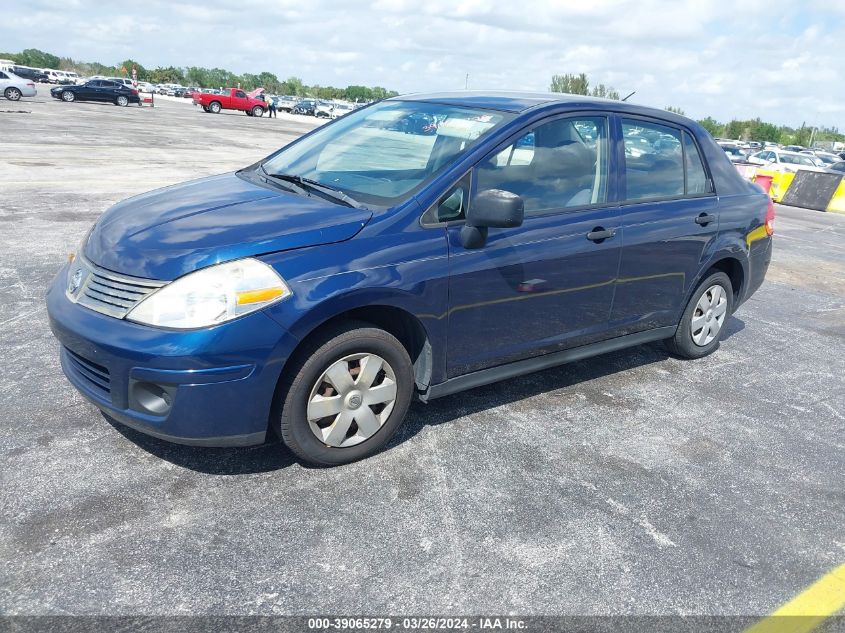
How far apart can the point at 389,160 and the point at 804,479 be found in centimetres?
280

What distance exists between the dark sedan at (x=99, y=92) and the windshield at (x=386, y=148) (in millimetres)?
40527

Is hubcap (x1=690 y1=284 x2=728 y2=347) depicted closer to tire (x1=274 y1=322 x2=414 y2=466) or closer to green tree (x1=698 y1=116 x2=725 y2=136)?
tire (x1=274 y1=322 x2=414 y2=466)

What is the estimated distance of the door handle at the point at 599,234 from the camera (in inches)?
165

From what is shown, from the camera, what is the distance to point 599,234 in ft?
13.8

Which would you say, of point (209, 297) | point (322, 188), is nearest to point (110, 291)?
point (209, 297)

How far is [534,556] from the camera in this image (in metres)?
2.94

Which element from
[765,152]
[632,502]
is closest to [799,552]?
[632,502]

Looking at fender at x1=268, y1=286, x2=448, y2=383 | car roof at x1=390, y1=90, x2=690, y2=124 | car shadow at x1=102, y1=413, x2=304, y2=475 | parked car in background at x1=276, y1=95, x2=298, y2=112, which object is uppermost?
parked car in background at x1=276, y1=95, x2=298, y2=112

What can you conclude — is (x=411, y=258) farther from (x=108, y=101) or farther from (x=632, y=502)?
(x=108, y=101)

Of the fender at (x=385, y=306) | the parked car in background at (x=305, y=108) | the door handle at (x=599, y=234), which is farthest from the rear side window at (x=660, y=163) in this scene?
the parked car in background at (x=305, y=108)

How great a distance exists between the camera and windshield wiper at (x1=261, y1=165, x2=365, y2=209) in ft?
11.9

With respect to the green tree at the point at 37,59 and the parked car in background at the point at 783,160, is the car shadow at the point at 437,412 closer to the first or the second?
the parked car in background at the point at 783,160

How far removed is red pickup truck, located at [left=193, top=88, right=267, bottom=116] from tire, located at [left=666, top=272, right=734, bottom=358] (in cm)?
4241

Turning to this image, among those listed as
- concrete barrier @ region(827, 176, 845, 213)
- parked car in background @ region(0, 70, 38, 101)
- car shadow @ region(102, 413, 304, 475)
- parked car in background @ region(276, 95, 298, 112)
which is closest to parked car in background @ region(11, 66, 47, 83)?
parked car in background @ region(276, 95, 298, 112)
